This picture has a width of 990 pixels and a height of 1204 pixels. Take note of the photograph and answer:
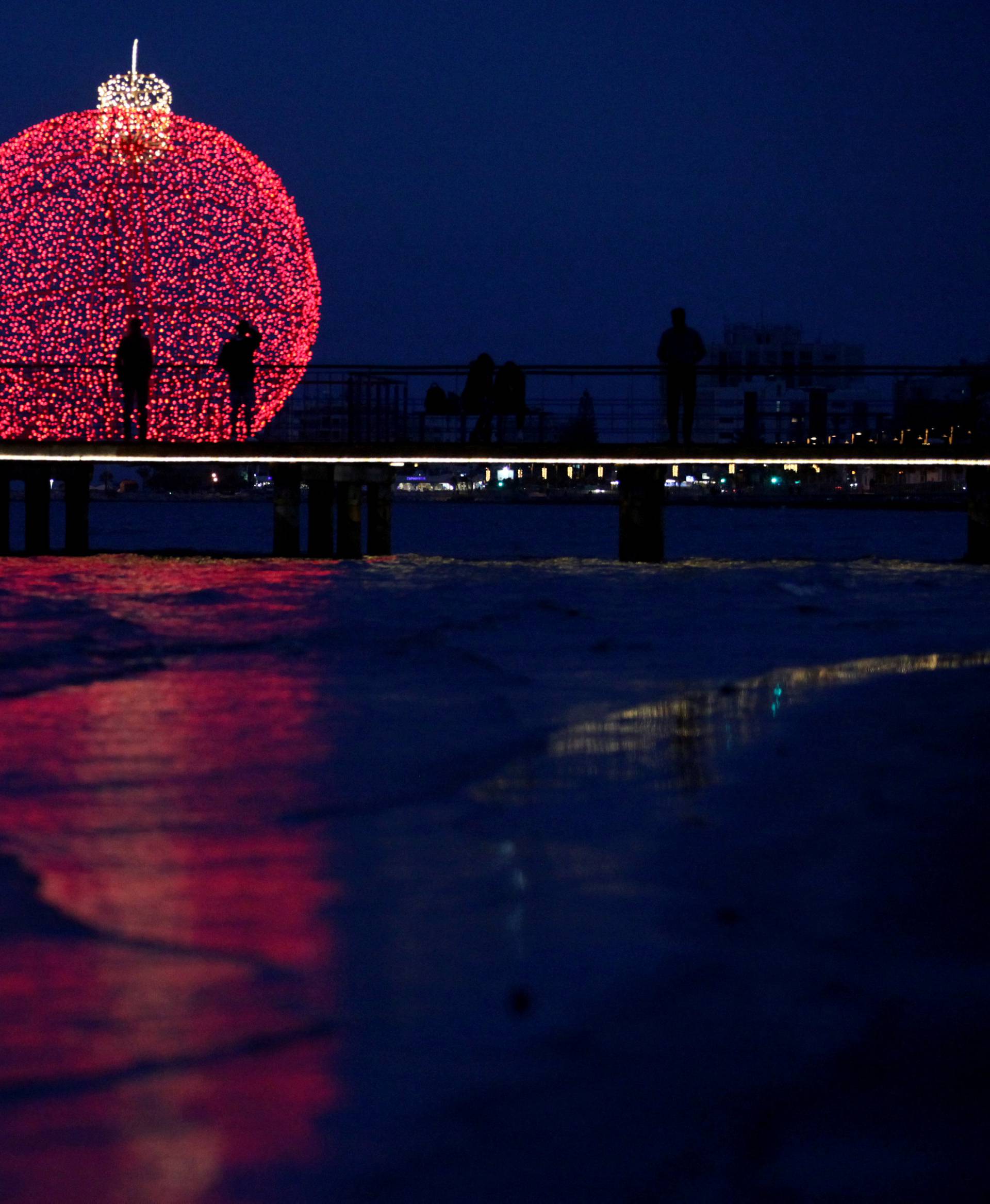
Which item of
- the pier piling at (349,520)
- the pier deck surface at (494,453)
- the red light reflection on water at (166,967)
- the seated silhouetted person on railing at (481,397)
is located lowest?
the red light reflection on water at (166,967)

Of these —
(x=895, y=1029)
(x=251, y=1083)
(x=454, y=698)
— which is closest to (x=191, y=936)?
(x=251, y=1083)

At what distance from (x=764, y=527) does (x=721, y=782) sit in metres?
84.4

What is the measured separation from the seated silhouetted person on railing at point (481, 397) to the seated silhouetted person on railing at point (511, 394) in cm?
11

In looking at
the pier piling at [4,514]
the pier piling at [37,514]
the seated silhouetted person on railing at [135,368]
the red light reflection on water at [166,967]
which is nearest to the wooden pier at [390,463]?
the seated silhouetted person on railing at [135,368]

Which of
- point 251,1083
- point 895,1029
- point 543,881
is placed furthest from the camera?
point 543,881

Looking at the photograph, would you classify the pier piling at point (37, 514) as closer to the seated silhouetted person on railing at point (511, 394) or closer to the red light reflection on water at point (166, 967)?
the seated silhouetted person on railing at point (511, 394)

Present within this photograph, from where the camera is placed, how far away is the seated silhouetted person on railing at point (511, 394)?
20328 millimetres

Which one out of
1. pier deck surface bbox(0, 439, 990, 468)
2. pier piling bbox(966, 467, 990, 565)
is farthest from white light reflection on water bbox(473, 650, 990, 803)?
pier piling bbox(966, 467, 990, 565)

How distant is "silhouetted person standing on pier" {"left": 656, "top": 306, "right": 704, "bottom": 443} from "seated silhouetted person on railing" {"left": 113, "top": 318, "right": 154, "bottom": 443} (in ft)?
18.1

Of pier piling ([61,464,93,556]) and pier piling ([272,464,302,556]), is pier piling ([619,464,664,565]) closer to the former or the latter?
A: pier piling ([272,464,302,556])

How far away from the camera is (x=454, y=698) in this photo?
7.80m

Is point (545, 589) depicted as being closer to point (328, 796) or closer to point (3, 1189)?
point (328, 796)

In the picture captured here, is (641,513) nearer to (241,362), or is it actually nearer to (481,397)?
(481,397)

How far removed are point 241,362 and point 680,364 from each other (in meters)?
4.91
